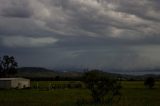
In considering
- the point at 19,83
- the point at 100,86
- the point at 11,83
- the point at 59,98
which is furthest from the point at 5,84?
the point at 100,86

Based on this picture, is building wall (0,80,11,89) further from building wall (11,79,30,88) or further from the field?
the field

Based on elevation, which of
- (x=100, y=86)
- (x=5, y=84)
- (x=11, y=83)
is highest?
(x=11, y=83)

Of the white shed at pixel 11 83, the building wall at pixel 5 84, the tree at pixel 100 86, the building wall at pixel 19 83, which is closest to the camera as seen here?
the tree at pixel 100 86

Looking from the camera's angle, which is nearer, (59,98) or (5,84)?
(59,98)

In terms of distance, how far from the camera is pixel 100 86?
4409 cm

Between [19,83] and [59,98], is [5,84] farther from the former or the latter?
[59,98]

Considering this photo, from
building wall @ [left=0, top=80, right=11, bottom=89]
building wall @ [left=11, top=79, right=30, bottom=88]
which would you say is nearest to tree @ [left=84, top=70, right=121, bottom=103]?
building wall @ [left=0, top=80, right=11, bottom=89]

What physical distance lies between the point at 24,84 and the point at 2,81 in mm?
6735

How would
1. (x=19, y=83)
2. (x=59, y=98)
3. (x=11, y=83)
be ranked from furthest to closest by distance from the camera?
1. (x=19, y=83)
2. (x=11, y=83)
3. (x=59, y=98)

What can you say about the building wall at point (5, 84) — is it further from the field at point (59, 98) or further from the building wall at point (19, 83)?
the field at point (59, 98)

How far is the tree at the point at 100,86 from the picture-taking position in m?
43.9

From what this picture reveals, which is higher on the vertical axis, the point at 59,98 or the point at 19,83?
the point at 19,83

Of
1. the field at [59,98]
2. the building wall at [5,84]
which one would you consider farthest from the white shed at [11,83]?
the field at [59,98]

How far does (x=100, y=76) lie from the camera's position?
4562 centimetres
